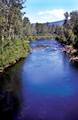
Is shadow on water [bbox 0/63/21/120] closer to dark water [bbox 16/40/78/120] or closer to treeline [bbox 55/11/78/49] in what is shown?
dark water [bbox 16/40/78/120]

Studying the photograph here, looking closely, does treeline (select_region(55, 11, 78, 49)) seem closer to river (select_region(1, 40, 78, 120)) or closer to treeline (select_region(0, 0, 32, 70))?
treeline (select_region(0, 0, 32, 70))

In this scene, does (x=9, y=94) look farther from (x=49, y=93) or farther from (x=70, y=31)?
(x=70, y=31)

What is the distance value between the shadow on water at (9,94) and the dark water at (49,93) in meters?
0.78

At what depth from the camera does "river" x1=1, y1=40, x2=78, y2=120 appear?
2908cm

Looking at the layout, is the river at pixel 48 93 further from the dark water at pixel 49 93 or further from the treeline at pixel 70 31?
the treeline at pixel 70 31

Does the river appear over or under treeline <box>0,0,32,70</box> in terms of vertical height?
under

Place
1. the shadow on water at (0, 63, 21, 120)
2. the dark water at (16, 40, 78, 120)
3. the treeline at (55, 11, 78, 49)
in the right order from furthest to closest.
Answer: the treeline at (55, 11, 78, 49) → the shadow on water at (0, 63, 21, 120) → the dark water at (16, 40, 78, 120)

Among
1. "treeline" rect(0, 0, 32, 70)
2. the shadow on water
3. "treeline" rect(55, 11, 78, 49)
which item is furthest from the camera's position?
"treeline" rect(55, 11, 78, 49)

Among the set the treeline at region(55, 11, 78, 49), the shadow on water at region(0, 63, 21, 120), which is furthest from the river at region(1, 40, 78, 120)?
the treeline at region(55, 11, 78, 49)

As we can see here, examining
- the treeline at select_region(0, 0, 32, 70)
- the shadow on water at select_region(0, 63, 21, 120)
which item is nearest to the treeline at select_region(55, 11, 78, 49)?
the treeline at select_region(0, 0, 32, 70)

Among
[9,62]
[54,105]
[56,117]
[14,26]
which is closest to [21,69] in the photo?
[9,62]

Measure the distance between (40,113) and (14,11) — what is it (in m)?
52.2

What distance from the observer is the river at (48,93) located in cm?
2908

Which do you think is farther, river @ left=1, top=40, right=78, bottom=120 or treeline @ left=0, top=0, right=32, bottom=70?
treeline @ left=0, top=0, right=32, bottom=70
